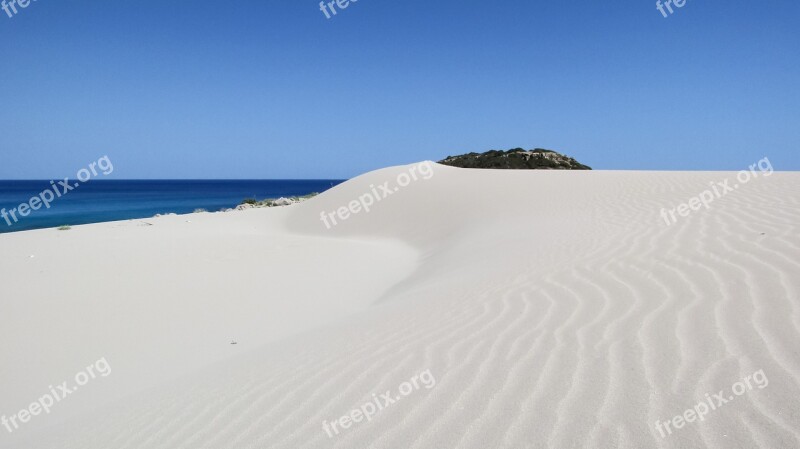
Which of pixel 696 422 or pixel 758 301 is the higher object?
pixel 696 422

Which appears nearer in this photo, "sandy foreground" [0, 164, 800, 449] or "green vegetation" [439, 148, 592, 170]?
"sandy foreground" [0, 164, 800, 449]

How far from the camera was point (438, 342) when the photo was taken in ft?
11.3

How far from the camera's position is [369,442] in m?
2.25

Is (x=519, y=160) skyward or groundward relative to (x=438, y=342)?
skyward

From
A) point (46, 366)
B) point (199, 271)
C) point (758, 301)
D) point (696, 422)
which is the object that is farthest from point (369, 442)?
point (199, 271)

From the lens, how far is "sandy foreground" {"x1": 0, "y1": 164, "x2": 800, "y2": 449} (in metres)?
2.22

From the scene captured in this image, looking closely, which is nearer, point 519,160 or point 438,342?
point 438,342

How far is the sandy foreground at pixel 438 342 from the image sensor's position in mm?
2225

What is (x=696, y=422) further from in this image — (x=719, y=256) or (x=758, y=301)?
(x=719, y=256)

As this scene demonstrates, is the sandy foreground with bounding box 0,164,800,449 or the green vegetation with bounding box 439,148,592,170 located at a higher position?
the green vegetation with bounding box 439,148,592,170

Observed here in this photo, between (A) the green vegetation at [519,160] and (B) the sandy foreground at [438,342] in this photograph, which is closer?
(B) the sandy foreground at [438,342]

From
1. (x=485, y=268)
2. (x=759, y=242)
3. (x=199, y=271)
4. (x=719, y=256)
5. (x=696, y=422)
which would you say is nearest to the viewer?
(x=696, y=422)

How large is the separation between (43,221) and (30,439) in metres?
30.1

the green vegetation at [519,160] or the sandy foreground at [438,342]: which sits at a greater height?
the green vegetation at [519,160]
